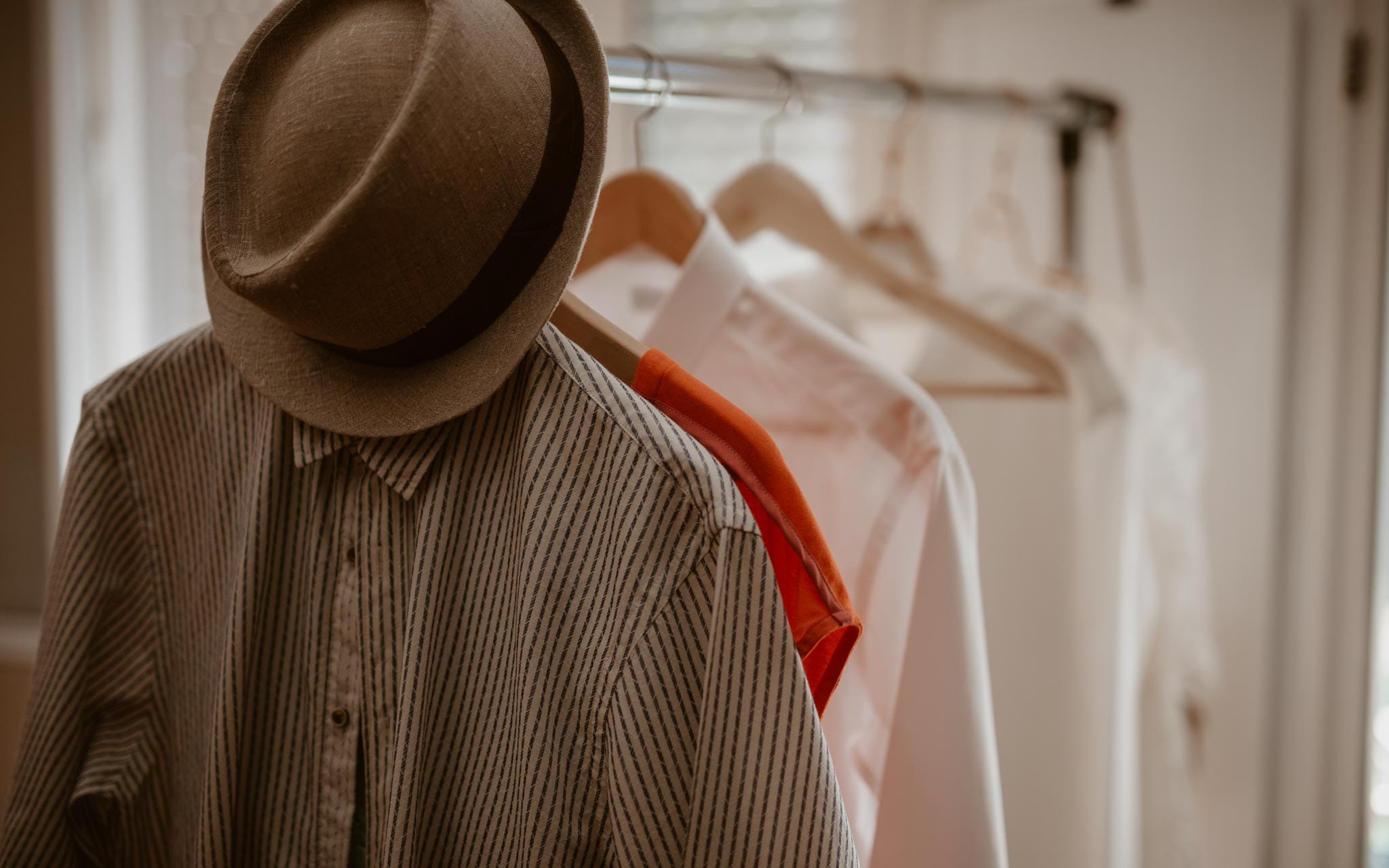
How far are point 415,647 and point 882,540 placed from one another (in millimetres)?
331

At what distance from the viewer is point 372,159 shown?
1.59 ft

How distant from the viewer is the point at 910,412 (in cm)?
68

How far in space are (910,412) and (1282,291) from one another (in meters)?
0.94

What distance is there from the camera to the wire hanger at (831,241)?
33.4 inches

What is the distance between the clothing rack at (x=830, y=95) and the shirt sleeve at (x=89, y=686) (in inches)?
17.9

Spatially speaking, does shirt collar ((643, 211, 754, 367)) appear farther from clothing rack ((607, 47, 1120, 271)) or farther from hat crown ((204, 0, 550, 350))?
hat crown ((204, 0, 550, 350))

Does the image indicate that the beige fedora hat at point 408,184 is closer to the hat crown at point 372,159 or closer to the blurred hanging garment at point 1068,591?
the hat crown at point 372,159

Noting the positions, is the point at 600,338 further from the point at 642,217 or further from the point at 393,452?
the point at 642,217

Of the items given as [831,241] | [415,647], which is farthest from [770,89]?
[415,647]

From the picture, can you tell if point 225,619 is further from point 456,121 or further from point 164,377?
point 456,121

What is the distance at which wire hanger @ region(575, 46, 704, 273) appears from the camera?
0.79 m

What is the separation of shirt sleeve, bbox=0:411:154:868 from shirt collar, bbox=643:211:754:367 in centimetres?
40

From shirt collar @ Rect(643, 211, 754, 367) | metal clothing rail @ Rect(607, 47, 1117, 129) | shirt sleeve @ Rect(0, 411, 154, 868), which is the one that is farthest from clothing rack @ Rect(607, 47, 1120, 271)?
shirt sleeve @ Rect(0, 411, 154, 868)

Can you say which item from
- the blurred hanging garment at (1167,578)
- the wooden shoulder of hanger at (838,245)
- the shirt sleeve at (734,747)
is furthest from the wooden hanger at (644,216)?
the blurred hanging garment at (1167,578)
